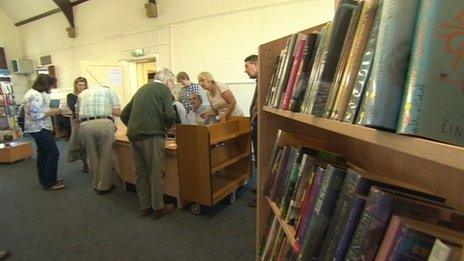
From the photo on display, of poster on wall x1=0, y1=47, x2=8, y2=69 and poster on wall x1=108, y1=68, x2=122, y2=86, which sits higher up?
poster on wall x1=0, y1=47, x2=8, y2=69

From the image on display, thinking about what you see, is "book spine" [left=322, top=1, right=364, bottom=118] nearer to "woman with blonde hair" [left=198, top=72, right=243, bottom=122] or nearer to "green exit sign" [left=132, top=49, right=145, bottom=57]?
"woman with blonde hair" [left=198, top=72, right=243, bottom=122]

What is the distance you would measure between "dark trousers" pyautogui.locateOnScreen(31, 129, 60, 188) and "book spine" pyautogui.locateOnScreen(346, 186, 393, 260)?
3681 mm

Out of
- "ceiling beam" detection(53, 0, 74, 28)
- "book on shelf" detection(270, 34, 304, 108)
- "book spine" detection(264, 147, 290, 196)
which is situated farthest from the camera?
"ceiling beam" detection(53, 0, 74, 28)

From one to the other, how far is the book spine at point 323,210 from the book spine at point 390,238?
0.20 metres

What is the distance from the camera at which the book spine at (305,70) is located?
2.66 feet

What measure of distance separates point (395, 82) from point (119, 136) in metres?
3.36

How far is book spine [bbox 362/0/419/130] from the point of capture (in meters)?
0.39

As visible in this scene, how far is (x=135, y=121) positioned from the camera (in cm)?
240

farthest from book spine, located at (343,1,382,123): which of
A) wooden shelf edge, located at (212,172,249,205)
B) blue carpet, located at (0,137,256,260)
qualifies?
wooden shelf edge, located at (212,172,249,205)

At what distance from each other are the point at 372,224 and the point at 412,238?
86mm

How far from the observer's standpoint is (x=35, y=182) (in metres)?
3.84

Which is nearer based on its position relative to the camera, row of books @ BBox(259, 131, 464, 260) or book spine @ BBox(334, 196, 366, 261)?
row of books @ BBox(259, 131, 464, 260)

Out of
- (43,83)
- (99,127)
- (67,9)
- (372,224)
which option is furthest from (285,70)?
(67,9)

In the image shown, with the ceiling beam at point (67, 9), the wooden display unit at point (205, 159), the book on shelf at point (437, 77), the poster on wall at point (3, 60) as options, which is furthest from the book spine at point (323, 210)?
the poster on wall at point (3, 60)
